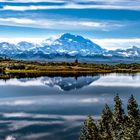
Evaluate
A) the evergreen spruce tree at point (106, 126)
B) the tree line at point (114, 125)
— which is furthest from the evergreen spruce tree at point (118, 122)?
the evergreen spruce tree at point (106, 126)

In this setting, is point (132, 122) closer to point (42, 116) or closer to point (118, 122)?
point (118, 122)

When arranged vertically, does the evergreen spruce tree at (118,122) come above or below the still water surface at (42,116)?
above

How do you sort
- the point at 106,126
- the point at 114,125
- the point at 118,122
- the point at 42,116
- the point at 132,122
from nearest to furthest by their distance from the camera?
1. the point at 132,122
2. the point at 106,126
3. the point at 114,125
4. the point at 118,122
5. the point at 42,116

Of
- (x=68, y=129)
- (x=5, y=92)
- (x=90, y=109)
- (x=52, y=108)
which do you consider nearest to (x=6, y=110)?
(x=52, y=108)

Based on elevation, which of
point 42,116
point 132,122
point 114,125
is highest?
point 132,122

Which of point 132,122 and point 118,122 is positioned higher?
point 132,122

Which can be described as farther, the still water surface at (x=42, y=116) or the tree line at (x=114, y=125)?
the still water surface at (x=42, y=116)

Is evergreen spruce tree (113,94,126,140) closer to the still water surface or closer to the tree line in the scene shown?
the tree line

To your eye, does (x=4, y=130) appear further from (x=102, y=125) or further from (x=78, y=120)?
(x=102, y=125)

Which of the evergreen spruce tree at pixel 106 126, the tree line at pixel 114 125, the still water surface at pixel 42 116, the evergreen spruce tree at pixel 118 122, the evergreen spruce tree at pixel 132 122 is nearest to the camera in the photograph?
the evergreen spruce tree at pixel 132 122

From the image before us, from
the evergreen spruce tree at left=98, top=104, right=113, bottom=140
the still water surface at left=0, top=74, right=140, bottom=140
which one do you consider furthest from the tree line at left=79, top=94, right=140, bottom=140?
the still water surface at left=0, top=74, right=140, bottom=140

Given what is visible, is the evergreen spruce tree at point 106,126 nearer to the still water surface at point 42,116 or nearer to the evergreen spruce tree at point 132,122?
the evergreen spruce tree at point 132,122

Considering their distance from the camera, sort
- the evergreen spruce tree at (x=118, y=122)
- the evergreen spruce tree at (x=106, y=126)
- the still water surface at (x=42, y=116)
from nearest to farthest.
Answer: the evergreen spruce tree at (x=106, y=126) → the evergreen spruce tree at (x=118, y=122) → the still water surface at (x=42, y=116)

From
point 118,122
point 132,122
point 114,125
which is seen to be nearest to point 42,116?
point 118,122
